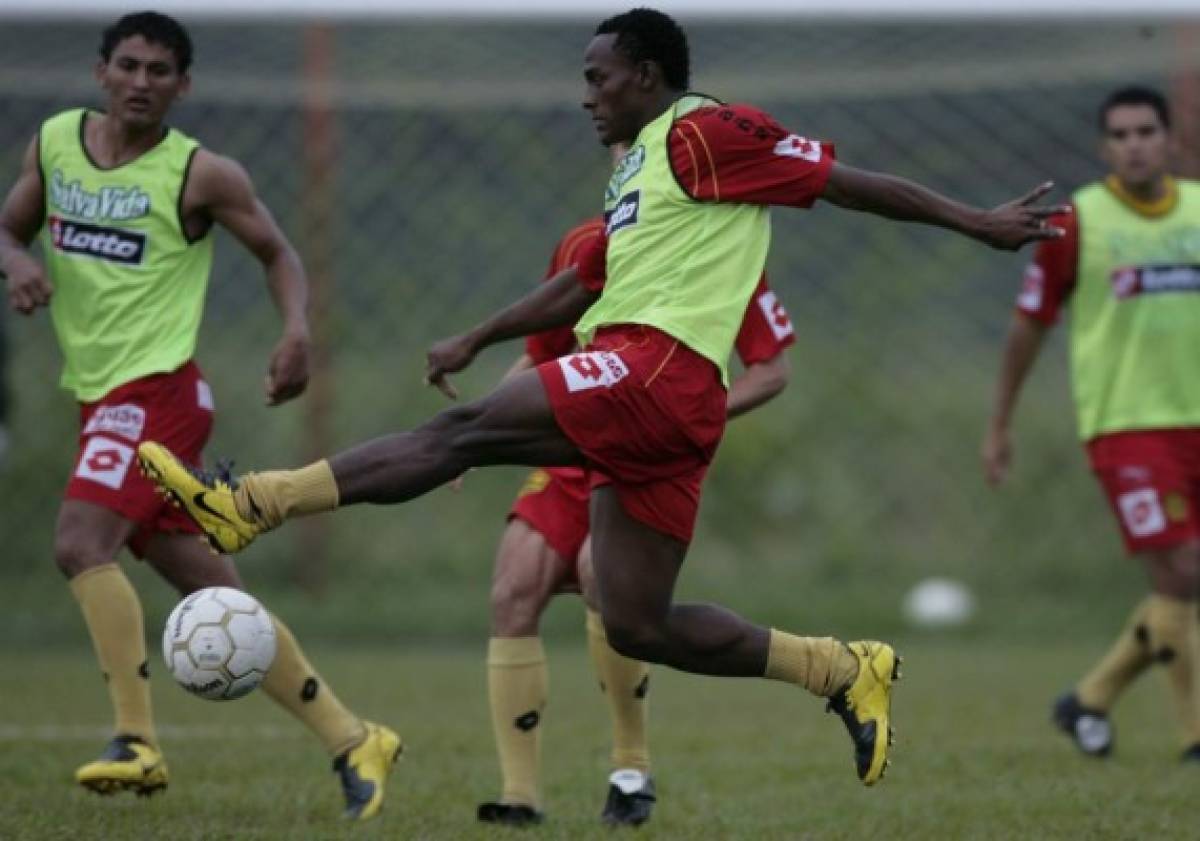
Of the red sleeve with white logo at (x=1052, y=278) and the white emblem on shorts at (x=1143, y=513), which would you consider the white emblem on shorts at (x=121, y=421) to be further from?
the white emblem on shorts at (x=1143, y=513)

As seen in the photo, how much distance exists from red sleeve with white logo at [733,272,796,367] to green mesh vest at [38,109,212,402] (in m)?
1.80

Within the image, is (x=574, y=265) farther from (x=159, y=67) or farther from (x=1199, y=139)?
(x=1199, y=139)

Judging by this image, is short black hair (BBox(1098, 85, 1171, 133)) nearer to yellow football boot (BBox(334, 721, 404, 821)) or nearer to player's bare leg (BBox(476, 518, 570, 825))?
player's bare leg (BBox(476, 518, 570, 825))

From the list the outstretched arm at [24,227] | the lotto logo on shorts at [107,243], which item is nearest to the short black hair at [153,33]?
the outstretched arm at [24,227]

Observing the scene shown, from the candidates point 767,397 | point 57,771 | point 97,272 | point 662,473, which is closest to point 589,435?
point 662,473

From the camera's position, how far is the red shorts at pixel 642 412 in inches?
216

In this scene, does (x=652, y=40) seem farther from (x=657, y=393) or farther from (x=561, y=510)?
(x=561, y=510)

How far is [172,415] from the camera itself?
22.1 ft

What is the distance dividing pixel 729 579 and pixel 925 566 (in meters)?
1.28

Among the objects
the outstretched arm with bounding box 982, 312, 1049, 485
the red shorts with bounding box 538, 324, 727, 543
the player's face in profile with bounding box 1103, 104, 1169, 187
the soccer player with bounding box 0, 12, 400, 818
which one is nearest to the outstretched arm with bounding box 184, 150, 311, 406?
the soccer player with bounding box 0, 12, 400, 818

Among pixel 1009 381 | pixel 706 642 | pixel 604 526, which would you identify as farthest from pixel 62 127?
pixel 1009 381

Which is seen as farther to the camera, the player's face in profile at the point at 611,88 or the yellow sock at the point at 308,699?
Answer: the yellow sock at the point at 308,699

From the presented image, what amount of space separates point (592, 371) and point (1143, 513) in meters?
3.52

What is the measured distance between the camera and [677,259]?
5.66 metres
